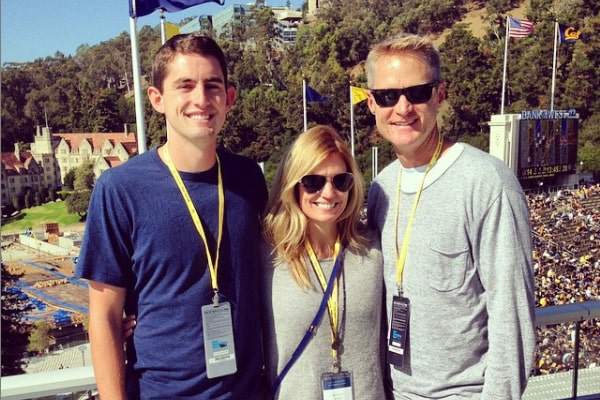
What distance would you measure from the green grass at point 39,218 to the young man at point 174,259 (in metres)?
37.9

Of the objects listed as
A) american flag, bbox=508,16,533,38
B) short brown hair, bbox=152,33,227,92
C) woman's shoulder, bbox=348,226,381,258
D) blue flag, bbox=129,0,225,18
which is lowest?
woman's shoulder, bbox=348,226,381,258

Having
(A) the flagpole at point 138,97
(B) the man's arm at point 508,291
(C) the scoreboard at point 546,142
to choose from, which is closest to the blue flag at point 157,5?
(A) the flagpole at point 138,97

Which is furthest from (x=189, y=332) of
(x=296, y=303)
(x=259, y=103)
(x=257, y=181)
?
(x=259, y=103)

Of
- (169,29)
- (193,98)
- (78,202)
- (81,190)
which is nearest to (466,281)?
(193,98)

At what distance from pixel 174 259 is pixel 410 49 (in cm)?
93

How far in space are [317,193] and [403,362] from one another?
59 cm

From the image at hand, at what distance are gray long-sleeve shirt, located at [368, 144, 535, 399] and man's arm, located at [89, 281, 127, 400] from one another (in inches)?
32.6

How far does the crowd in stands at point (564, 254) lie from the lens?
8133 mm

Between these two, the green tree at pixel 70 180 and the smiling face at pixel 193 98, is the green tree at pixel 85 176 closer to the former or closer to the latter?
the green tree at pixel 70 180

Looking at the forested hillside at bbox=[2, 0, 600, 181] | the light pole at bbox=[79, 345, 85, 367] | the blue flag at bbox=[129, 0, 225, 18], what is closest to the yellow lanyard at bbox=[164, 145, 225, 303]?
the blue flag at bbox=[129, 0, 225, 18]

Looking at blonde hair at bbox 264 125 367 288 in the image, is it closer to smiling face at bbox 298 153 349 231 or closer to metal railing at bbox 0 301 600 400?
smiling face at bbox 298 153 349 231

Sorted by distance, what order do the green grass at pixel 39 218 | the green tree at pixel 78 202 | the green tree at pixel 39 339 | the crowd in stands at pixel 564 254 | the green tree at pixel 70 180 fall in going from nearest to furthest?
the crowd in stands at pixel 564 254 → the green tree at pixel 39 339 → the green tree at pixel 78 202 → the green grass at pixel 39 218 → the green tree at pixel 70 180

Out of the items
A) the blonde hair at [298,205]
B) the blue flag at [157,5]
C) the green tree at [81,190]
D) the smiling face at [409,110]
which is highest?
the blue flag at [157,5]

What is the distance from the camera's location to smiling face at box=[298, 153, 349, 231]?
5.88 ft
